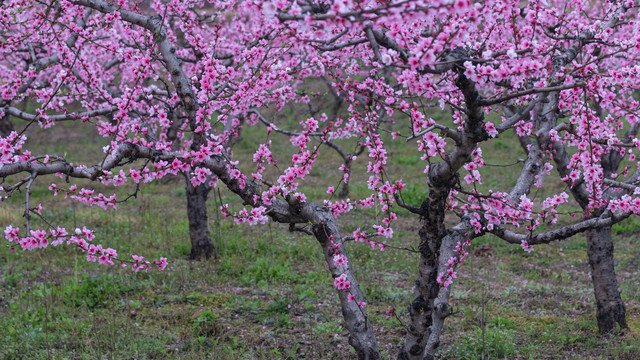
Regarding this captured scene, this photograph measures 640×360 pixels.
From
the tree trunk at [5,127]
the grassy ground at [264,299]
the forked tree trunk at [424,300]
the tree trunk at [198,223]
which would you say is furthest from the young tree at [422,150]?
the tree trunk at [5,127]

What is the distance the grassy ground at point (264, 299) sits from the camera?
18.6 feet

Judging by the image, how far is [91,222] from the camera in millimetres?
11094

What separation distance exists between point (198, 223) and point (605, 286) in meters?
6.25

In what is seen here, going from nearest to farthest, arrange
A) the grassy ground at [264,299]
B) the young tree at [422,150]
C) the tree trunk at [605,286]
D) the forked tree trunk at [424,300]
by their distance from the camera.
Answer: the young tree at [422,150] → the forked tree trunk at [424,300] → the grassy ground at [264,299] → the tree trunk at [605,286]

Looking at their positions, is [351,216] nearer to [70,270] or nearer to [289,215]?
[70,270]

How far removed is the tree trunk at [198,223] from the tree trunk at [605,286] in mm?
5970

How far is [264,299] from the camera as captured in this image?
7.38 m

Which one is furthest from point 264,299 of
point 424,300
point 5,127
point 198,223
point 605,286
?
point 5,127

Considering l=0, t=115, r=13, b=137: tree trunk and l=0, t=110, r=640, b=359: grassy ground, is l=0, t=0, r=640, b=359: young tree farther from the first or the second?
l=0, t=115, r=13, b=137: tree trunk

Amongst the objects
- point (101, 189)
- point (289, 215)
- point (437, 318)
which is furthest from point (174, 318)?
point (101, 189)

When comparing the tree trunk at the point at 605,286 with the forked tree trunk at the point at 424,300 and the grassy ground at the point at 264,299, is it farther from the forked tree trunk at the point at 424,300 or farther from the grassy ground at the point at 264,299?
the forked tree trunk at the point at 424,300

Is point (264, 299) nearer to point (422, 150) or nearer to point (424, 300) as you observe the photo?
point (424, 300)

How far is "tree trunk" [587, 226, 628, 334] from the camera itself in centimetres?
612

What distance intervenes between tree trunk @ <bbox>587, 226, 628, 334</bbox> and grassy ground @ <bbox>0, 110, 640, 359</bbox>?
198 mm
